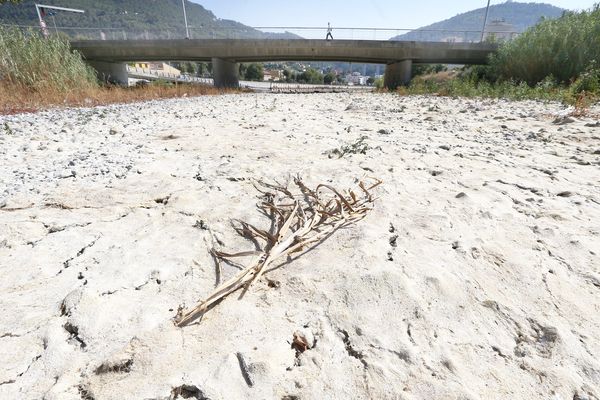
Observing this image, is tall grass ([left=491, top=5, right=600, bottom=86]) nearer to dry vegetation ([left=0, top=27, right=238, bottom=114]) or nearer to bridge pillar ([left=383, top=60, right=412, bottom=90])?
bridge pillar ([left=383, top=60, right=412, bottom=90])

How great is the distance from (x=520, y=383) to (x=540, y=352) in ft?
0.79

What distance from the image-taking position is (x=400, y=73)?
22.8 metres

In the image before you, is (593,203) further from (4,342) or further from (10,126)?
(10,126)

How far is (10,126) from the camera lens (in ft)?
18.1

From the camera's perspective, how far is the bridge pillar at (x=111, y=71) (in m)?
25.5

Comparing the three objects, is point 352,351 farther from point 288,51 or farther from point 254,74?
point 254,74

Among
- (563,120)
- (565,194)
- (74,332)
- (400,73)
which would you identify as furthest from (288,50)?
(74,332)

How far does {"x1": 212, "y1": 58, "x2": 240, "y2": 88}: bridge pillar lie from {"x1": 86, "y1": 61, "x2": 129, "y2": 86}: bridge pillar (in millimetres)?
7897

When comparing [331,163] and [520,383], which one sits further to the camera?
[331,163]

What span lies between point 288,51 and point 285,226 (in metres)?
24.3

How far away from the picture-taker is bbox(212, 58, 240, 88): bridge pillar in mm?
23828

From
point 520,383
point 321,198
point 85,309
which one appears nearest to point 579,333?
point 520,383

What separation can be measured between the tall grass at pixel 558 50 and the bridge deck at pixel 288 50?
648 cm

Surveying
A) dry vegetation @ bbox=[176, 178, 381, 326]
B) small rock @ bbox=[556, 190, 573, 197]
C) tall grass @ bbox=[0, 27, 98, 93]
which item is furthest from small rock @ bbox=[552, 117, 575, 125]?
tall grass @ bbox=[0, 27, 98, 93]
